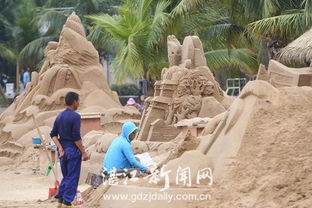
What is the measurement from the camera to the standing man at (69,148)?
8062mm

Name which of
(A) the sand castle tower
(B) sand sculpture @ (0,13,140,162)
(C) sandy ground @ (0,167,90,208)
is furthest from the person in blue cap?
(A) the sand castle tower

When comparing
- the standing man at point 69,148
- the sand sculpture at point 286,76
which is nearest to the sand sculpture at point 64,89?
the sand sculpture at point 286,76

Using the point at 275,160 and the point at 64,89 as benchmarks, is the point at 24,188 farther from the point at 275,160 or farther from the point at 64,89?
the point at 275,160

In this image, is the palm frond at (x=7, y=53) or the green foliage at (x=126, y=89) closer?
the green foliage at (x=126, y=89)

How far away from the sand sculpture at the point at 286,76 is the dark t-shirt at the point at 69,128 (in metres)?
2.97

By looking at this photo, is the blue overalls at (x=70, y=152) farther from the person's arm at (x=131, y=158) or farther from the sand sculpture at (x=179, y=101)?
the sand sculpture at (x=179, y=101)

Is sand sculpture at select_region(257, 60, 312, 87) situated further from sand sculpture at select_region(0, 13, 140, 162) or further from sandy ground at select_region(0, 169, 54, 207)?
sand sculpture at select_region(0, 13, 140, 162)

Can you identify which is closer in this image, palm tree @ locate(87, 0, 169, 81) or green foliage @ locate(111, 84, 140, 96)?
palm tree @ locate(87, 0, 169, 81)

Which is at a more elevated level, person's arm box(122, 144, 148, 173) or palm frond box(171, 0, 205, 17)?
palm frond box(171, 0, 205, 17)

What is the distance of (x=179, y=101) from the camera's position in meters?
15.4

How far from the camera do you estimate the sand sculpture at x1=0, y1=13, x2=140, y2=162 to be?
2075 cm

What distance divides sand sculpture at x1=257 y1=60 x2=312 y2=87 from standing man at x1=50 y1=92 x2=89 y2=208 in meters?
2.97

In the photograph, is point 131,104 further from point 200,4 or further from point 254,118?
point 254,118

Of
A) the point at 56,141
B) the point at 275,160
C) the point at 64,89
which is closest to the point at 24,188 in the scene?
the point at 56,141
